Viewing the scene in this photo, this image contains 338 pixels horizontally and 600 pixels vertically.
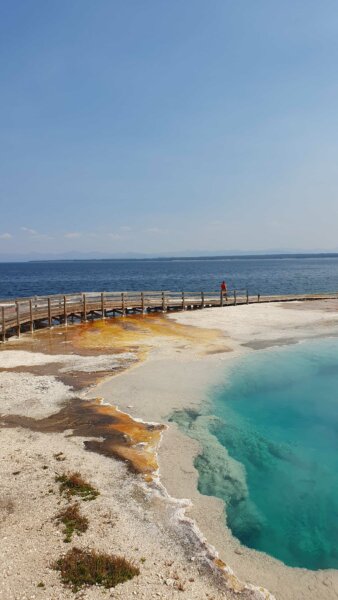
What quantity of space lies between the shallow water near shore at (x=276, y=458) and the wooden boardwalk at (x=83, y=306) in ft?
46.8

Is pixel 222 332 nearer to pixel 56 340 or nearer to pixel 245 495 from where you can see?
pixel 56 340

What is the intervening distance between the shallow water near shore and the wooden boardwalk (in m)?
14.3

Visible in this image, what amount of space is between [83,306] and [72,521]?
24836 mm

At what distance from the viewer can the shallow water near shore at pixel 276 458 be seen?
886 centimetres

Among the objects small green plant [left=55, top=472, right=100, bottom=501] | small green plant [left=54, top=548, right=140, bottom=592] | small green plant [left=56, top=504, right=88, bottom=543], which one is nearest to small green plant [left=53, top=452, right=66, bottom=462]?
small green plant [left=55, top=472, right=100, bottom=501]

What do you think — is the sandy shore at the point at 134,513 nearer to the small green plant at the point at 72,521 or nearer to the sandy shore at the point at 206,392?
the sandy shore at the point at 206,392

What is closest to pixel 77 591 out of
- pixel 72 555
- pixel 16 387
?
pixel 72 555

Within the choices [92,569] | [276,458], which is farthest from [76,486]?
[276,458]

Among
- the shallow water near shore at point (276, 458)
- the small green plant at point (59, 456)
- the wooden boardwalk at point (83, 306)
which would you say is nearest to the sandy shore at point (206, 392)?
the shallow water near shore at point (276, 458)

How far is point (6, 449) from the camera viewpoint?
11.4m

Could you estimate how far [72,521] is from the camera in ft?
27.6

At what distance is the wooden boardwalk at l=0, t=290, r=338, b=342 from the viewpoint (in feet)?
88.1

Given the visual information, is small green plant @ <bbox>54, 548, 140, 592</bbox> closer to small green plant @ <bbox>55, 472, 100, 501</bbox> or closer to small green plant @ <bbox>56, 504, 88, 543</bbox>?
small green plant @ <bbox>56, 504, 88, 543</bbox>

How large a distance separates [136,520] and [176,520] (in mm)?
812
